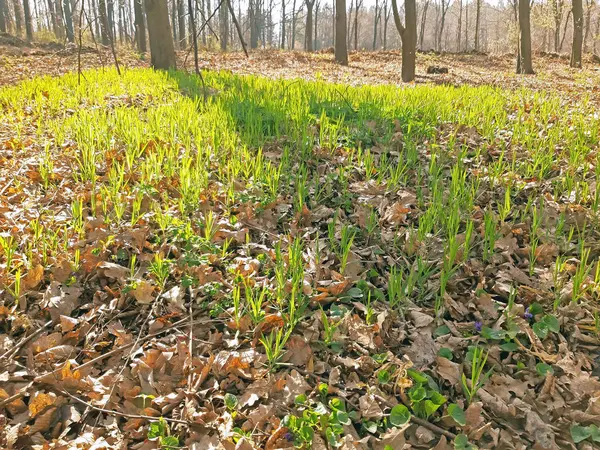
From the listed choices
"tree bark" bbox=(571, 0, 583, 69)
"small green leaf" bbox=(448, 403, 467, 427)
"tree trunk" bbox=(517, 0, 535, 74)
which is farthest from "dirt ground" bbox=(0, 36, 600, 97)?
"small green leaf" bbox=(448, 403, 467, 427)

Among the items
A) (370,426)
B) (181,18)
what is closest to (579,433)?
(370,426)

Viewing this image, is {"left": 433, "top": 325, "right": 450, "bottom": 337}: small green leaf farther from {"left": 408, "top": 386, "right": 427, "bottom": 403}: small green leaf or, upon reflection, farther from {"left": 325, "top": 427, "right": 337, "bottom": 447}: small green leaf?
{"left": 325, "top": 427, "right": 337, "bottom": 447}: small green leaf

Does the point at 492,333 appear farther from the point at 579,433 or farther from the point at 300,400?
the point at 300,400

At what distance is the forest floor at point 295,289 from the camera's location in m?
1.59

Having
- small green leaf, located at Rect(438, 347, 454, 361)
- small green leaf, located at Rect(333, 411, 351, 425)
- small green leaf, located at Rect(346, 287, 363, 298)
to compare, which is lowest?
small green leaf, located at Rect(333, 411, 351, 425)

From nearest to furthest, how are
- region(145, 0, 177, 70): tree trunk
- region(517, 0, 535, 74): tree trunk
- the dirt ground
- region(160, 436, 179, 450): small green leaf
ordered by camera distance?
region(160, 436, 179, 450): small green leaf < region(145, 0, 177, 70): tree trunk < the dirt ground < region(517, 0, 535, 74): tree trunk

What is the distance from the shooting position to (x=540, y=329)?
6.38ft

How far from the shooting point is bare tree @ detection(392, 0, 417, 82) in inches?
383

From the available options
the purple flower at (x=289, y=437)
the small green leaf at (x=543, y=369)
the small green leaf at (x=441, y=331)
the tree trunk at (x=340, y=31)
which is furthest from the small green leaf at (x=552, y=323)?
the tree trunk at (x=340, y=31)

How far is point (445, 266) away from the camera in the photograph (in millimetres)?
2188

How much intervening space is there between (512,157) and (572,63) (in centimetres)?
1560

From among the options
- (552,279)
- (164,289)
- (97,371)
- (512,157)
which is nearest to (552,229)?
A: (552,279)

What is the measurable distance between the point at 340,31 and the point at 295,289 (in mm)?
13883

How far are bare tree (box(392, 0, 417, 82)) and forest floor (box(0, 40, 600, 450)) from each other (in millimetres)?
7120
